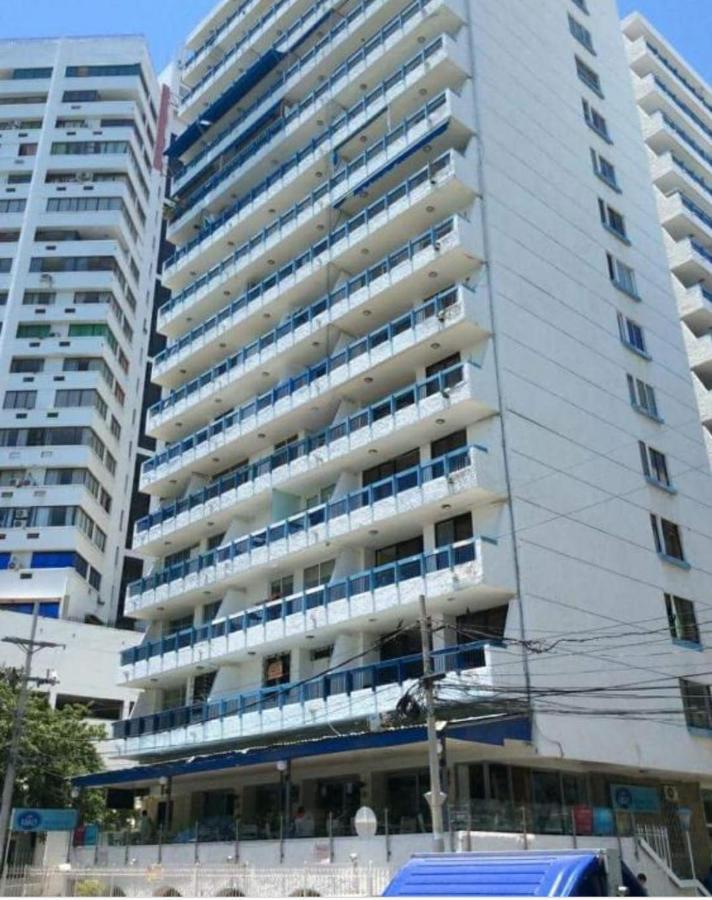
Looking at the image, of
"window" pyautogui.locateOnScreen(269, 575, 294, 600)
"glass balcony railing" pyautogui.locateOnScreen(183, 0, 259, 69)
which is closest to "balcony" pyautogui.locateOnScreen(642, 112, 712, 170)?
"glass balcony railing" pyautogui.locateOnScreen(183, 0, 259, 69)

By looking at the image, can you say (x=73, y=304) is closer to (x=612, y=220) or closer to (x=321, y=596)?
(x=612, y=220)

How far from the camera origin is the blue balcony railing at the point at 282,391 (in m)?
32.3

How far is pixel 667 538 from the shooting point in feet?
110

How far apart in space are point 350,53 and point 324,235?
8.61m

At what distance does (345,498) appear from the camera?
30.9m

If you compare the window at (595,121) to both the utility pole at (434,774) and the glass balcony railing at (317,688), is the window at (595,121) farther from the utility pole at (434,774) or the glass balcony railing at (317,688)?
the utility pole at (434,774)

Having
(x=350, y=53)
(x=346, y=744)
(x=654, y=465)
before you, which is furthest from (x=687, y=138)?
(x=346, y=744)

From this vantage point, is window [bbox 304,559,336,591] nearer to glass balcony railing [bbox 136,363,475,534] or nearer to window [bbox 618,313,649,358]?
glass balcony railing [bbox 136,363,475,534]

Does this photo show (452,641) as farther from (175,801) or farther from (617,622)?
(175,801)

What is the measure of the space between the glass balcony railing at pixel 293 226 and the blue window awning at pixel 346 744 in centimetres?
1874

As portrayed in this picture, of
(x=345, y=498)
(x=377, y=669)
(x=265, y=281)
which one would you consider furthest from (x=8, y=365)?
(x=377, y=669)

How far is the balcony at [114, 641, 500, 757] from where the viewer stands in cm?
2548

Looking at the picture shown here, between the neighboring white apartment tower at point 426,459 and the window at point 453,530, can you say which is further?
the window at point 453,530

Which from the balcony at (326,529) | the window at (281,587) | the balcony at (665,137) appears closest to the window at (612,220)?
the balcony at (665,137)
